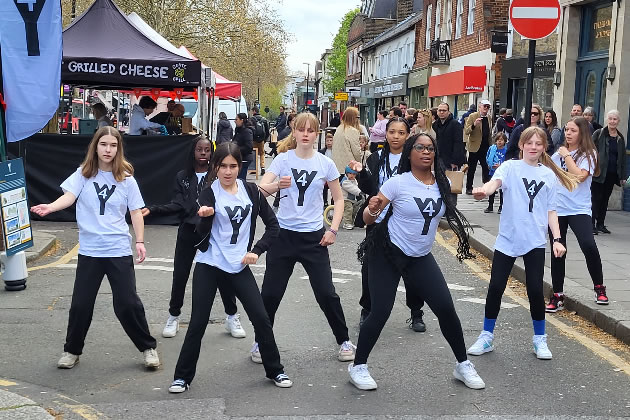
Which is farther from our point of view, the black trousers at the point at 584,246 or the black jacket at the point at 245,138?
the black jacket at the point at 245,138

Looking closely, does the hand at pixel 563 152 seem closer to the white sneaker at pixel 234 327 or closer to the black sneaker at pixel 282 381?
the white sneaker at pixel 234 327

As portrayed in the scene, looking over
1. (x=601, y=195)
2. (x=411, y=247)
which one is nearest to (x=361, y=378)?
(x=411, y=247)

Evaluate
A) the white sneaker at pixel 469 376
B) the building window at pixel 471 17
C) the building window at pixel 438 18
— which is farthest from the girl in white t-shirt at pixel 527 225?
the building window at pixel 438 18

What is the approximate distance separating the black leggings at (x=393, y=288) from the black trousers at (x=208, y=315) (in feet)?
1.86

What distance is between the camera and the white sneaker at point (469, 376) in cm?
546

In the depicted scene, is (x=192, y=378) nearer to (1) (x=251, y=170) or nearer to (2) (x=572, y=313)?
(2) (x=572, y=313)

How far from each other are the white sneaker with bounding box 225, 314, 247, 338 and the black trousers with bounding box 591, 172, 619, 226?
732 centimetres

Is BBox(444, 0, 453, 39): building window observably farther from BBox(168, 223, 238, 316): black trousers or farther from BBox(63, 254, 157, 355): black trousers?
BBox(63, 254, 157, 355): black trousers

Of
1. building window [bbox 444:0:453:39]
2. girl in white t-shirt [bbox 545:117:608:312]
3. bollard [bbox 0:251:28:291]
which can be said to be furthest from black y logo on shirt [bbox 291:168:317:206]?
building window [bbox 444:0:453:39]

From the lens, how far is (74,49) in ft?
44.8

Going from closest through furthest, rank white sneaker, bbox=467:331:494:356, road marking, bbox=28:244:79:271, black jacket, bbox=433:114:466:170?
white sneaker, bbox=467:331:494:356, road marking, bbox=28:244:79:271, black jacket, bbox=433:114:466:170

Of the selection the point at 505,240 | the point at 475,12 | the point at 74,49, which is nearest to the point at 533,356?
the point at 505,240

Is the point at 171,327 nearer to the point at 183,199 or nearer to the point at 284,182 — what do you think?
the point at 183,199

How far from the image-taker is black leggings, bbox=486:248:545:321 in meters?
6.20
